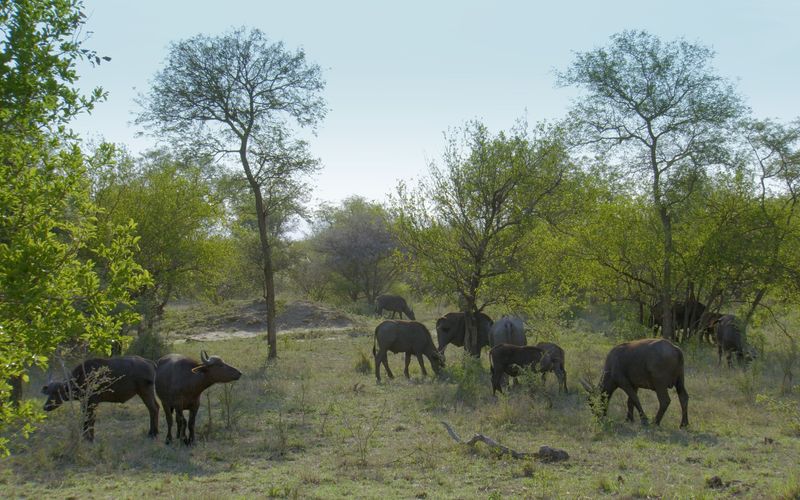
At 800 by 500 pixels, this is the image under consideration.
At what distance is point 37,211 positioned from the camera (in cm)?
648

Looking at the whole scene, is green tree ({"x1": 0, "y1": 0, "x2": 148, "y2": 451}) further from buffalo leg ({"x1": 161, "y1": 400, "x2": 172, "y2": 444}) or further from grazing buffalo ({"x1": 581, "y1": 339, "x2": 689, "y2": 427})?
grazing buffalo ({"x1": 581, "y1": 339, "x2": 689, "y2": 427})

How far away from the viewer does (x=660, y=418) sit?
39.9 ft

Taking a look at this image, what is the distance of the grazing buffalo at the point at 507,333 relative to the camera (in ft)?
61.8

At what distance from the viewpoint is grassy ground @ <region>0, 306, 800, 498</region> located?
875 cm

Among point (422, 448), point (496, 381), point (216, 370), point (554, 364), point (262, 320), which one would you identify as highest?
point (262, 320)

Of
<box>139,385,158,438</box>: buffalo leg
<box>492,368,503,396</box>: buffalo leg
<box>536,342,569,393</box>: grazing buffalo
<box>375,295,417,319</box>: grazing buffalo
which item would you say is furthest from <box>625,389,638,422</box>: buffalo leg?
<box>375,295,417,319</box>: grazing buffalo

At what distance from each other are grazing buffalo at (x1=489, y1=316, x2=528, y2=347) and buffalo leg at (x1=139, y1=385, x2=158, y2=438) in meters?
9.61

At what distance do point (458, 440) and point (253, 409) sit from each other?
4.99m

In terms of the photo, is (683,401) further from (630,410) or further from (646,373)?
(630,410)

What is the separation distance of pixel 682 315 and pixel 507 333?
9649 mm

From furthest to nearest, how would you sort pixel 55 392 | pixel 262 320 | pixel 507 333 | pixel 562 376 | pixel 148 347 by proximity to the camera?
1. pixel 262 320
2. pixel 148 347
3. pixel 507 333
4. pixel 562 376
5. pixel 55 392

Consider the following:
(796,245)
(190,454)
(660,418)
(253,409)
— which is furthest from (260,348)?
(796,245)

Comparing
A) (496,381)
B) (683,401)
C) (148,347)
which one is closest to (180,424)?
(496,381)

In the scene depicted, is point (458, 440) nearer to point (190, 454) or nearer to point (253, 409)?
point (190, 454)
